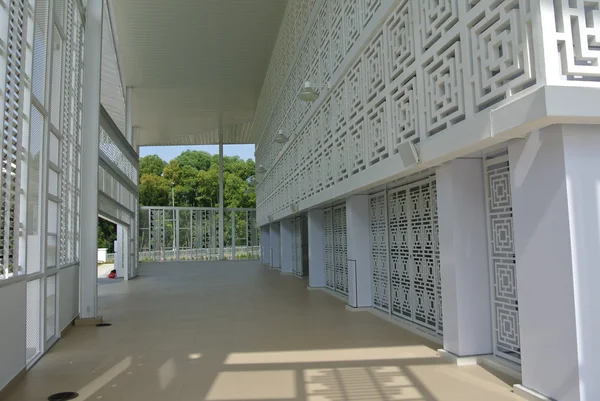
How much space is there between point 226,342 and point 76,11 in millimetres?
6943

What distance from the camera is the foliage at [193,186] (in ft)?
156

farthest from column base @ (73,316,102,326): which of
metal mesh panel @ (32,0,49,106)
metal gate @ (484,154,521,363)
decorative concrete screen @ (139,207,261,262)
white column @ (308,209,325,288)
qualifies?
decorative concrete screen @ (139,207,261,262)

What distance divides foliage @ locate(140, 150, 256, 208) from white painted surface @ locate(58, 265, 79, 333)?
37038 millimetres

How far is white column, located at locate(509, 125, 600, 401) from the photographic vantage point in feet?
12.7

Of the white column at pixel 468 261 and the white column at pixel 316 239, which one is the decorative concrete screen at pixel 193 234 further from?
the white column at pixel 468 261

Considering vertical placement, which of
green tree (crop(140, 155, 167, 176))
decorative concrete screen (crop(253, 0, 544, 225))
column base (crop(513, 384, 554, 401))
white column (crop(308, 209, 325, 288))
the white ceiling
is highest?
green tree (crop(140, 155, 167, 176))

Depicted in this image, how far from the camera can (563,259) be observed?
13.2 ft

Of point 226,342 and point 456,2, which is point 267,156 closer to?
point 226,342

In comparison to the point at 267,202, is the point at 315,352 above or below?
below

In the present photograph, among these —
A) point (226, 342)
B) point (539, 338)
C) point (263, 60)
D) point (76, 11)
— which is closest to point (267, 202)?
point (263, 60)

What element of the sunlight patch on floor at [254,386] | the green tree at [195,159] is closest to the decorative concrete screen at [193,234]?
the green tree at [195,159]

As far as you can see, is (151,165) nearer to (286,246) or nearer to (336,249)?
(286,246)

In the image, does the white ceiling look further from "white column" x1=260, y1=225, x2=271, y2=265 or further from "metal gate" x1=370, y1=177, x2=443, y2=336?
"metal gate" x1=370, y1=177, x2=443, y2=336

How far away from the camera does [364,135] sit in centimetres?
850
